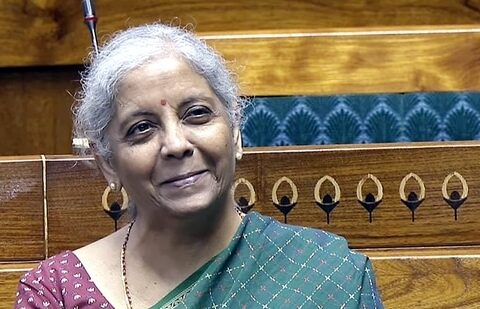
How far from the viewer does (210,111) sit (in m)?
2.34

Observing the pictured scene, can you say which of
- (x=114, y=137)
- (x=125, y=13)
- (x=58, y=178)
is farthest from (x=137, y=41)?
(x=125, y=13)

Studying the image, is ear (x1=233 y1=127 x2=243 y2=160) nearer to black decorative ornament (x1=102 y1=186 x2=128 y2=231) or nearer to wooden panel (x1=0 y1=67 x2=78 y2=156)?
black decorative ornament (x1=102 y1=186 x2=128 y2=231)

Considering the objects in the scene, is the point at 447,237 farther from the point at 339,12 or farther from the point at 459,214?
the point at 339,12

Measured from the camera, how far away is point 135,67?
7.62ft

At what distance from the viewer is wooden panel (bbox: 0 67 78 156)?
369 centimetres

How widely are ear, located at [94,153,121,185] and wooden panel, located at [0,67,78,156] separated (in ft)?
4.14

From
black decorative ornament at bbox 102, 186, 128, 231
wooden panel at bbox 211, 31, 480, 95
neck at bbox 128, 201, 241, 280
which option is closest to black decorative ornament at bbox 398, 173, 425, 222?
wooden panel at bbox 211, 31, 480, 95

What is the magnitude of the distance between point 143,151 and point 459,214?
43.4 inches

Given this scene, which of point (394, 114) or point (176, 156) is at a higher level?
point (176, 156)

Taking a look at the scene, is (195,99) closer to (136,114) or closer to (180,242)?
(136,114)

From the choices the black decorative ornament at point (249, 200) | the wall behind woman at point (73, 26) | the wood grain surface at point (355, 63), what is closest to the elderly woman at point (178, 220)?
the black decorative ornament at point (249, 200)

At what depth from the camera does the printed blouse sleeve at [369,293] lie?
2400 millimetres

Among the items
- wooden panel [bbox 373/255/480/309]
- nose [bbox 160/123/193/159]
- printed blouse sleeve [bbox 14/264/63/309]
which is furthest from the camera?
wooden panel [bbox 373/255/480/309]

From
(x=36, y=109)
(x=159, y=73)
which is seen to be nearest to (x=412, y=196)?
(x=159, y=73)
